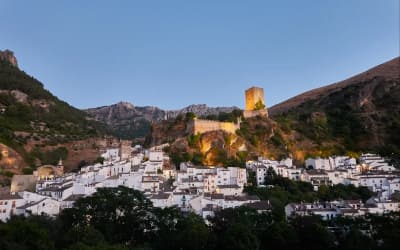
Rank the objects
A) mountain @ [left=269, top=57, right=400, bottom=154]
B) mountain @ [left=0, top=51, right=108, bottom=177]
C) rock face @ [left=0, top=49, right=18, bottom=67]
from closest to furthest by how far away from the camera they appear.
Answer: mountain @ [left=0, top=51, right=108, bottom=177] < mountain @ [left=269, top=57, right=400, bottom=154] < rock face @ [left=0, top=49, right=18, bottom=67]

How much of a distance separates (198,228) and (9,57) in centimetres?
10145

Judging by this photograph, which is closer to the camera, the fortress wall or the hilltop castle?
the fortress wall

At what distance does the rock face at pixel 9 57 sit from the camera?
110644 mm

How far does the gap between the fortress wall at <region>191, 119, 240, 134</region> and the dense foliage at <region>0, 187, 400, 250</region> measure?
3140 cm

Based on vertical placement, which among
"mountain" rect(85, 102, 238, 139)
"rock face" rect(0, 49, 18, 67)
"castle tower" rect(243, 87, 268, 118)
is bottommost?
"castle tower" rect(243, 87, 268, 118)

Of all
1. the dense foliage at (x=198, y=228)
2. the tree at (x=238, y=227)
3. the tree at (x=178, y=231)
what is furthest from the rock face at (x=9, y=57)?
the tree at (x=238, y=227)

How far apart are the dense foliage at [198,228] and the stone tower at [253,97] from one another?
55841mm

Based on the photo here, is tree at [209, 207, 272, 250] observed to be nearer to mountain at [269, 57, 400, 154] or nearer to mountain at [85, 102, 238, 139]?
mountain at [269, 57, 400, 154]

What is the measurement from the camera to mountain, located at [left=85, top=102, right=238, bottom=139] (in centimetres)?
14775

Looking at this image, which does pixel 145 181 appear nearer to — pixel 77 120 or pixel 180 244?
pixel 180 244

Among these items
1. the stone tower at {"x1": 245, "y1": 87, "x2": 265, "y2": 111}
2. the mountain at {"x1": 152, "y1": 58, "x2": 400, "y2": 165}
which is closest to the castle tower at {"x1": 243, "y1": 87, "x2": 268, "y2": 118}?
the stone tower at {"x1": 245, "y1": 87, "x2": 265, "y2": 111}

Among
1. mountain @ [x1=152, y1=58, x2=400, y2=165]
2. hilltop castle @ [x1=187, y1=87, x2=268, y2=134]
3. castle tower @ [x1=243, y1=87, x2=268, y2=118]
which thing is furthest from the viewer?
castle tower @ [x1=243, y1=87, x2=268, y2=118]

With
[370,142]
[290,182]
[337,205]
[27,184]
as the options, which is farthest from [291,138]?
[27,184]

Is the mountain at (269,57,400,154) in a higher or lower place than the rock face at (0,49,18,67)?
lower
